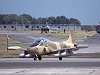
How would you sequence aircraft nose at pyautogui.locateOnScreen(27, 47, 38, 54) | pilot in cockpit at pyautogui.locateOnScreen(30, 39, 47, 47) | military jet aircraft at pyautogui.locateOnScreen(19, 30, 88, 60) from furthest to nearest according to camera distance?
pilot in cockpit at pyautogui.locateOnScreen(30, 39, 47, 47) < military jet aircraft at pyautogui.locateOnScreen(19, 30, 88, 60) < aircraft nose at pyautogui.locateOnScreen(27, 47, 38, 54)

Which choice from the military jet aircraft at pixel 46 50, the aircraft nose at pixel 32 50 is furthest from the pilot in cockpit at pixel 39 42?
the aircraft nose at pixel 32 50

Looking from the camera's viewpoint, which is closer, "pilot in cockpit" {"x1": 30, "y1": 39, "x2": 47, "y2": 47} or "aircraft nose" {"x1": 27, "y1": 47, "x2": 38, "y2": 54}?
"aircraft nose" {"x1": 27, "y1": 47, "x2": 38, "y2": 54}

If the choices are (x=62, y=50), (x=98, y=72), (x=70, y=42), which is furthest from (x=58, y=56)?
(x=98, y=72)

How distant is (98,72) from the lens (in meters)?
24.5

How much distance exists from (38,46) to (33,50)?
759mm

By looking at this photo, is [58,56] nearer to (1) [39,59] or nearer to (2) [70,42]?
(1) [39,59]

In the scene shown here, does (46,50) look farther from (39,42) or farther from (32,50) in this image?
(32,50)

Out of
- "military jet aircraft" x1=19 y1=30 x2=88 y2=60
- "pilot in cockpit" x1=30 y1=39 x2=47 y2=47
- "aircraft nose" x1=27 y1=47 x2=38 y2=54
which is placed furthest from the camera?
"pilot in cockpit" x1=30 y1=39 x2=47 y2=47

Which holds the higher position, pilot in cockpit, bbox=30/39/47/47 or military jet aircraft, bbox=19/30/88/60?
pilot in cockpit, bbox=30/39/47/47

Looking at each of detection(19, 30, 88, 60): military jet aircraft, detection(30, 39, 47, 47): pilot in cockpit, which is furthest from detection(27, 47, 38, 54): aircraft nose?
detection(30, 39, 47, 47): pilot in cockpit

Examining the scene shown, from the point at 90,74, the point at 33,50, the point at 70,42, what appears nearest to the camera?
the point at 90,74

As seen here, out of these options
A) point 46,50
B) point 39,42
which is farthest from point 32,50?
point 46,50

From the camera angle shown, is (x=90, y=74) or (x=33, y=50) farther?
(x=33, y=50)

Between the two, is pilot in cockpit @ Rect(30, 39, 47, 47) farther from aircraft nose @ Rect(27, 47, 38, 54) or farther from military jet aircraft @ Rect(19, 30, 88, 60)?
aircraft nose @ Rect(27, 47, 38, 54)
